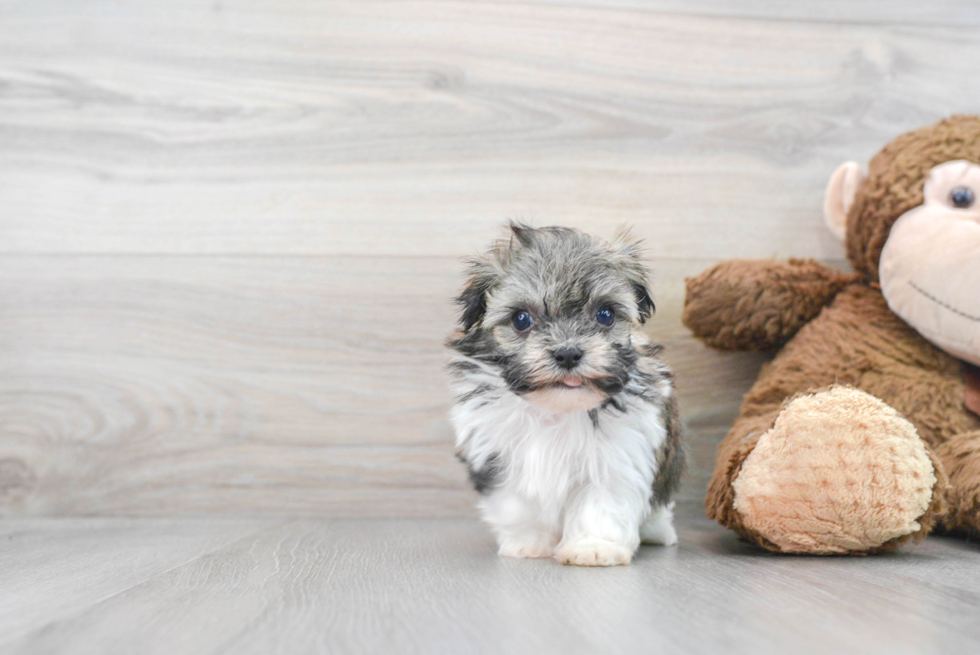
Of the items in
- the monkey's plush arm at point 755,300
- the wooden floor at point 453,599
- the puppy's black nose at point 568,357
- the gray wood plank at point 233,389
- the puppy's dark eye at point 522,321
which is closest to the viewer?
the wooden floor at point 453,599

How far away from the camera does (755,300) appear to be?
6.28 ft

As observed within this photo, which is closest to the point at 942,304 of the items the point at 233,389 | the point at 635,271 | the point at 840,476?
the point at 840,476

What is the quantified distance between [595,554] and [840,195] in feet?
3.98

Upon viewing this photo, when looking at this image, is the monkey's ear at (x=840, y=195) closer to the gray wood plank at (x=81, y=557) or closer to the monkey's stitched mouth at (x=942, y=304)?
the monkey's stitched mouth at (x=942, y=304)

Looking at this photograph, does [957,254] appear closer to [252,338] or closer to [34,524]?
[252,338]

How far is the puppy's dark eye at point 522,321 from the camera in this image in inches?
58.2

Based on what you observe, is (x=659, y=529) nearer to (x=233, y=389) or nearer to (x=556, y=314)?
(x=556, y=314)

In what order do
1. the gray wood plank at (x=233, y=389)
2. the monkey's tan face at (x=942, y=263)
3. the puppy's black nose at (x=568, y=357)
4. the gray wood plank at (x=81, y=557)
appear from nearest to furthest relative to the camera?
the gray wood plank at (x=81, y=557), the puppy's black nose at (x=568, y=357), the monkey's tan face at (x=942, y=263), the gray wood plank at (x=233, y=389)

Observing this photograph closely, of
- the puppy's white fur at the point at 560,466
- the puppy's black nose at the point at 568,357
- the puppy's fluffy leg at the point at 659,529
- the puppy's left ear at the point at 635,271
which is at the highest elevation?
the puppy's left ear at the point at 635,271

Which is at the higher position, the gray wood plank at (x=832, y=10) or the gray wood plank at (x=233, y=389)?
the gray wood plank at (x=832, y=10)

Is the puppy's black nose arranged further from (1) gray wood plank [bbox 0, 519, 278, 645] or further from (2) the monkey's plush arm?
(1) gray wood plank [bbox 0, 519, 278, 645]

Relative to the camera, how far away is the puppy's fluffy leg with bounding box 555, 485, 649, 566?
1466mm

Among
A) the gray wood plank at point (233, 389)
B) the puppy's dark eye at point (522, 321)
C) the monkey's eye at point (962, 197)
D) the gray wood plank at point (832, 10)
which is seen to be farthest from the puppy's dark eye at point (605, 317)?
the gray wood plank at point (832, 10)

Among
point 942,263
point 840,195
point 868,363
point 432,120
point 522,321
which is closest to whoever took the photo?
point 522,321
